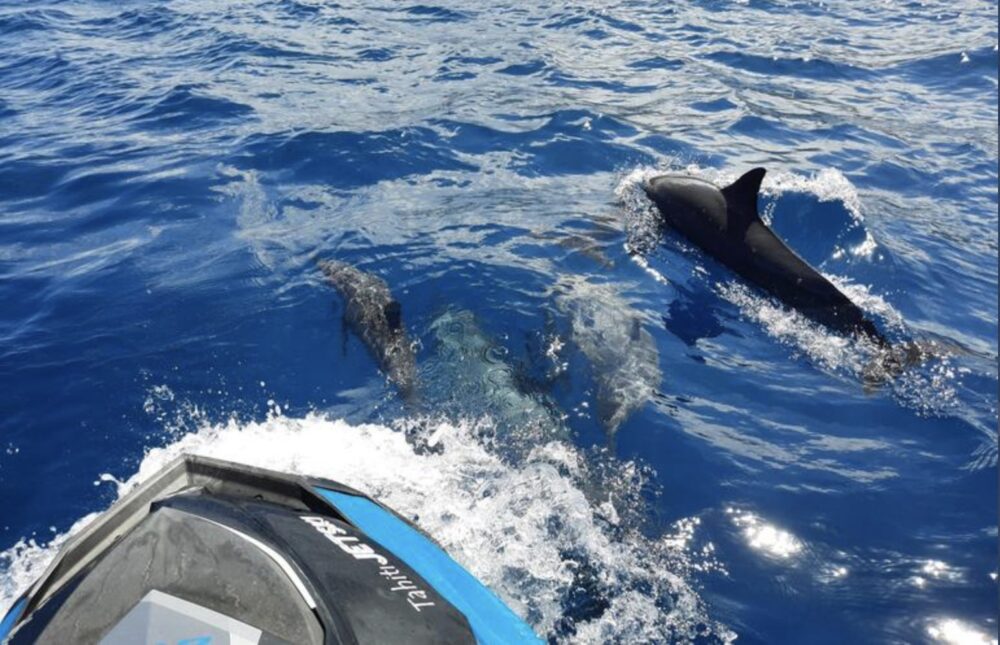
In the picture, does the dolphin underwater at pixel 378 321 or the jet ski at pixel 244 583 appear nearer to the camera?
A: the jet ski at pixel 244 583

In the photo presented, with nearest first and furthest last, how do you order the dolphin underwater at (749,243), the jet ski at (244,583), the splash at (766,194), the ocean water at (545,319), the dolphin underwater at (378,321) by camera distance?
the jet ski at (244,583)
the ocean water at (545,319)
the dolphin underwater at (378,321)
the dolphin underwater at (749,243)
the splash at (766,194)

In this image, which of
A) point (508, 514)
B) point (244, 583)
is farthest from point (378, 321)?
point (244, 583)

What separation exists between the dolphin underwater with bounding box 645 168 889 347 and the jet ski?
17.6ft

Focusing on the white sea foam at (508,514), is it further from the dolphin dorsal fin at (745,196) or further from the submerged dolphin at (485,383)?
the dolphin dorsal fin at (745,196)

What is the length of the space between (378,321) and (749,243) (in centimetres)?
414

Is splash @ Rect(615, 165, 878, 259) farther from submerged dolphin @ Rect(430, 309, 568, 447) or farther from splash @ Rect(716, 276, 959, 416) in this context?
submerged dolphin @ Rect(430, 309, 568, 447)

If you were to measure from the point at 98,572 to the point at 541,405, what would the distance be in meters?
4.03

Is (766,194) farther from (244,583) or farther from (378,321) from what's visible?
(244,583)

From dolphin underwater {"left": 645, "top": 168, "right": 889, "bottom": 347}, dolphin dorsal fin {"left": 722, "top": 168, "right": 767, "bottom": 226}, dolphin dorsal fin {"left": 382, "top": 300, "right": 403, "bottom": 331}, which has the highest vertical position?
dolphin dorsal fin {"left": 722, "top": 168, "right": 767, "bottom": 226}

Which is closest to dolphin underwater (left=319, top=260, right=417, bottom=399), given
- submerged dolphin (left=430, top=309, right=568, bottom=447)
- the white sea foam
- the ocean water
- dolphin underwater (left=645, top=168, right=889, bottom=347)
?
the ocean water

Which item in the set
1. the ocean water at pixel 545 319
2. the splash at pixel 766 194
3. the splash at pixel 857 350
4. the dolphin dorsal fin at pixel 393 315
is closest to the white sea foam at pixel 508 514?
the ocean water at pixel 545 319

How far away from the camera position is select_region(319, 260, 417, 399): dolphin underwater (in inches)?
270

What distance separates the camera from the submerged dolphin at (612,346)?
21.6ft

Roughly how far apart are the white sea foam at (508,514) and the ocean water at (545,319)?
0.08 feet
